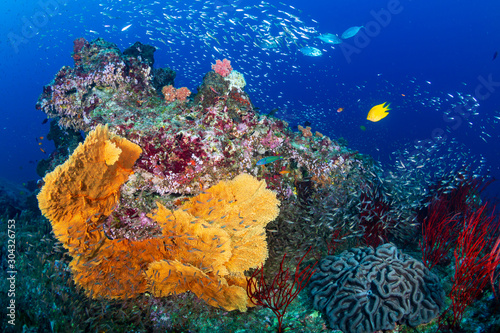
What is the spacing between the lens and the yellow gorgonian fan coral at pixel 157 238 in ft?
12.4

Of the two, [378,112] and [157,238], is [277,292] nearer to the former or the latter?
[157,238]

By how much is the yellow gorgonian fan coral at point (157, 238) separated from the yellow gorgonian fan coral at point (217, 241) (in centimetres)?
2

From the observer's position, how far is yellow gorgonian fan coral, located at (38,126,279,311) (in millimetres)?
3793

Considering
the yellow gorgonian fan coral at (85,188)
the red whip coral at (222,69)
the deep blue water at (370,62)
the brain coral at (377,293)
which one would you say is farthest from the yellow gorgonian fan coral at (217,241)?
the deep blue water at (370,62)

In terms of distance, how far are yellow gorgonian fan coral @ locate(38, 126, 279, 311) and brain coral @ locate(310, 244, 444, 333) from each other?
1.37 metres

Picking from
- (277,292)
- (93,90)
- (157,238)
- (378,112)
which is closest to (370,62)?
(378,112)

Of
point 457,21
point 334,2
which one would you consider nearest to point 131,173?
point 334,2

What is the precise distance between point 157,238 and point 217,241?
46.4 inches

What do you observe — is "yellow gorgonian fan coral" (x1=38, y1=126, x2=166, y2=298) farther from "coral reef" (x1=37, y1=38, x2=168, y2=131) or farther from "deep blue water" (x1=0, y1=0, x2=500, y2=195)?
"deep blue water" (x1=0, y1=0, x2=500, y2=195)

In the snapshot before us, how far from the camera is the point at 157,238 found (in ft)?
14.1

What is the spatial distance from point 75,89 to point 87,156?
3.83m

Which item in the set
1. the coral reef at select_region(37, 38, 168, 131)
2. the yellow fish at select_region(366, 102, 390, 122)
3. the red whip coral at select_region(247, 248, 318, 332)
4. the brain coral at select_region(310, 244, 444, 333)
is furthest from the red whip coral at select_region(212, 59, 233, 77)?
the brain coral at select_region(310, 244, 444, 333)

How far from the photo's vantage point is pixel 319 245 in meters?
5.53

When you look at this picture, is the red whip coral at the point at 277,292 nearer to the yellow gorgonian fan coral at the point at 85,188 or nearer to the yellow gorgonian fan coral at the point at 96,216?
the yellow gorgonian fan coral at the point at 96,216
